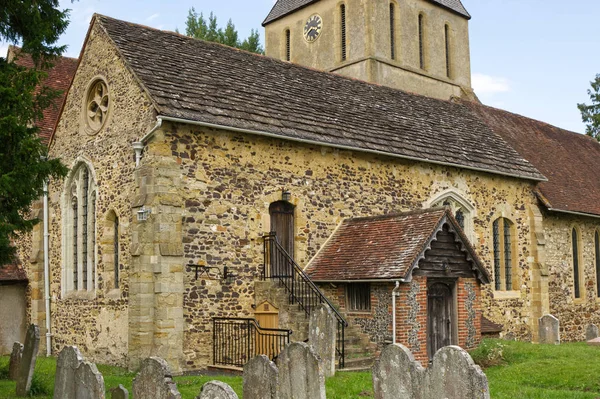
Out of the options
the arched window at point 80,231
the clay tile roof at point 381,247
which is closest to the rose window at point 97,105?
the arched window at point 80,231

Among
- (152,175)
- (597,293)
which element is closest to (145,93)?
(152,175)

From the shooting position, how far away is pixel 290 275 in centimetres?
1808

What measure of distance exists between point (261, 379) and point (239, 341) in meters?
7.20

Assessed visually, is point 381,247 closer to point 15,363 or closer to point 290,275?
point 290,275

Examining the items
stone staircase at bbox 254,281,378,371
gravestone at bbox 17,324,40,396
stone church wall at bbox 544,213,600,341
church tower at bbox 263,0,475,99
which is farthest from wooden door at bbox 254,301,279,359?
church tower at bbox 263,0,475,99

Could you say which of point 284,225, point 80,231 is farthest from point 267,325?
point 80,231

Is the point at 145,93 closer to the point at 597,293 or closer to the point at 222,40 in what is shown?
the point at 597,293

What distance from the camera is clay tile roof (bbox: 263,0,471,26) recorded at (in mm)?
37406

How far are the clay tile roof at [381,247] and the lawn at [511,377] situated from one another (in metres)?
2.21

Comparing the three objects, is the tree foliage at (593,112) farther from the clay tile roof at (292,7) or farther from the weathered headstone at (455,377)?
the weathered headstone at (455,377)

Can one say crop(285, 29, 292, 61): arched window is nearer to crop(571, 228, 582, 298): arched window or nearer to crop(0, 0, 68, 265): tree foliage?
crop(571, 228, 582, 298): arched window

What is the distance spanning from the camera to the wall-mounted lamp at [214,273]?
1666cm

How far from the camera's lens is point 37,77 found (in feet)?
43.5

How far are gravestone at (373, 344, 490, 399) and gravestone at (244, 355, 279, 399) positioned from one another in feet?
4.50
